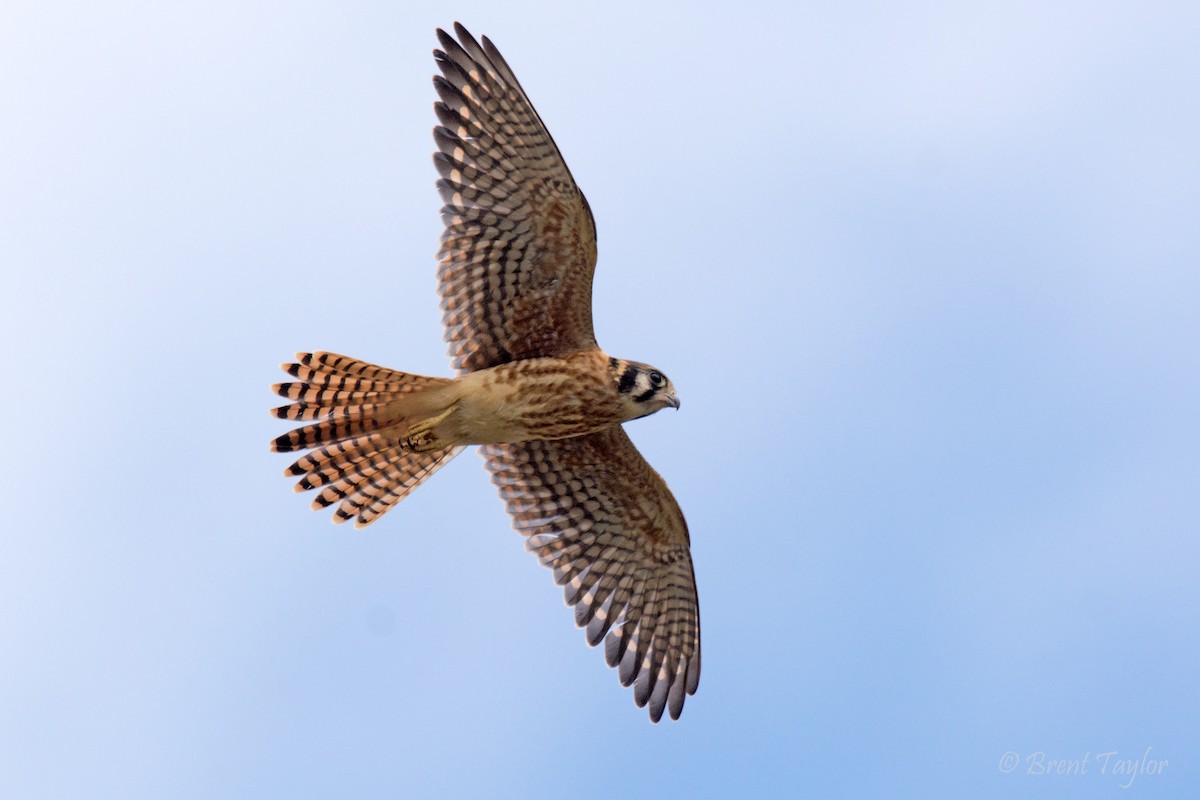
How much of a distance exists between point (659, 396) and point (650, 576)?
63.6 inches

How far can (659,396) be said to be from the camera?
961cm

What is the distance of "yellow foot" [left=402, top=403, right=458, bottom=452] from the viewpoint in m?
9.65

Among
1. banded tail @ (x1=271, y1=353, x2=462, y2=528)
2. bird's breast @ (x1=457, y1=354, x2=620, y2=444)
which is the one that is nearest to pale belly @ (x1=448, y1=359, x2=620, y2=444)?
bird's breast @ (x1=457, y1=354, x2=620, y2=444)

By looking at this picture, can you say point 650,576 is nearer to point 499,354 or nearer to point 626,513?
point 626,513

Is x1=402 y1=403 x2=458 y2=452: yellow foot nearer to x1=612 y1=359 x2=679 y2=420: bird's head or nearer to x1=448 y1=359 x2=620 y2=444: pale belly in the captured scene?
x1=448 y1=359 x2=620 y2=444: pale belly

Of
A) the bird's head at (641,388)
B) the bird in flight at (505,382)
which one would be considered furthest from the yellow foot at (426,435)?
the bird's head at (641,388)

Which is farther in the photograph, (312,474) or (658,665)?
(658,665)

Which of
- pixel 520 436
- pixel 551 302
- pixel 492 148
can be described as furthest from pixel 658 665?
pixel 492 148

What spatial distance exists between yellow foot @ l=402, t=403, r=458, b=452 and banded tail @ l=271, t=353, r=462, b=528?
0.01m

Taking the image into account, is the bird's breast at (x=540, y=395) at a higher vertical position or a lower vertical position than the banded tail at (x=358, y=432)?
higher

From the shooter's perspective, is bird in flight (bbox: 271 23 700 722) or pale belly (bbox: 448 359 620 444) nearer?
bird in flight (bbox: 271 23 700 722)

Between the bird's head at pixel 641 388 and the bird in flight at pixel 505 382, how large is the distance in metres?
0.01

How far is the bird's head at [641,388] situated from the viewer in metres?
9.57

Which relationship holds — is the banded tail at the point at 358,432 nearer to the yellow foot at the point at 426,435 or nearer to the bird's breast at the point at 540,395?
the yellow foot at the point at 426,435
